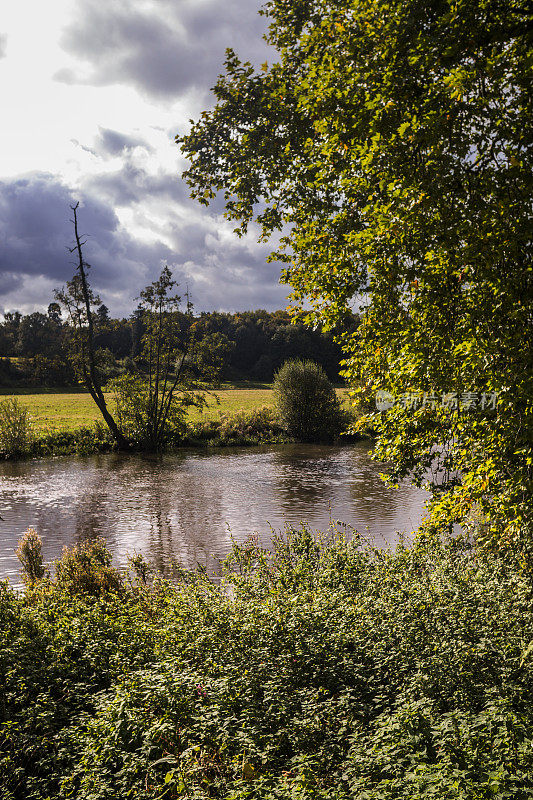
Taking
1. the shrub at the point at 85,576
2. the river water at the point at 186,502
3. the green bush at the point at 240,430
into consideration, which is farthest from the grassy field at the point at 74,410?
the shrub at the point at 85,576

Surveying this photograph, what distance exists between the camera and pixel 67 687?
623cm

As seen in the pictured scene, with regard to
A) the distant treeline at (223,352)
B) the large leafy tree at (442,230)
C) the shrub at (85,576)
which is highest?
the distant treeline at (223,352)

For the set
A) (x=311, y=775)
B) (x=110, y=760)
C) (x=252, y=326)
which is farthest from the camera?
(x=252, y=326)

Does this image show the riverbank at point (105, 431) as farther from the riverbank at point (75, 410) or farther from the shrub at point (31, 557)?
the shrub at point (31, 557)

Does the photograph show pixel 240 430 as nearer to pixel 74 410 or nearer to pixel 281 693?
pixel 74 410

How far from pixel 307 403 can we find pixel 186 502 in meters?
19.9

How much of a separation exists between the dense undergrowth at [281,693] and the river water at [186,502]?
626 cm

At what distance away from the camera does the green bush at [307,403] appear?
130ft

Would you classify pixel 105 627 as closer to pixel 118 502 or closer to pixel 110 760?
pixel 110 760

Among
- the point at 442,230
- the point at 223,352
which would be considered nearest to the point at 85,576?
the point at 442,230

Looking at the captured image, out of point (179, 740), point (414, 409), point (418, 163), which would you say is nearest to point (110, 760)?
point (179, 740)

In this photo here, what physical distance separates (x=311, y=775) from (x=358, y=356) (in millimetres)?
5336

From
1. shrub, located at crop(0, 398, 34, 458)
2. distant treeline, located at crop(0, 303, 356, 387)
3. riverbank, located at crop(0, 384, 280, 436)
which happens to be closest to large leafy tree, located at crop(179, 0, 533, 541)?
riverbank, located at crop(0, 384, 280, 436)

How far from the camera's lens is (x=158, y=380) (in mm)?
34281
